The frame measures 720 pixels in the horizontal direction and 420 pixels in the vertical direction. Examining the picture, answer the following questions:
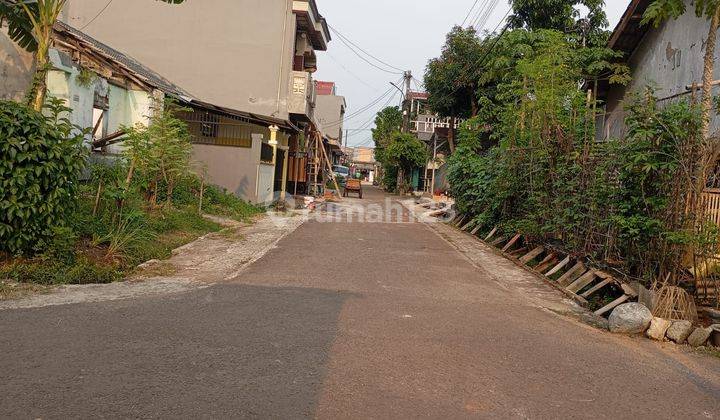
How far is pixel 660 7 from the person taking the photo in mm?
7406

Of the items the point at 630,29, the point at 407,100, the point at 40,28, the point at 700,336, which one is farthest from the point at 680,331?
the point at 407,100

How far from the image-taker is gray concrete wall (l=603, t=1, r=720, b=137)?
11711 mm

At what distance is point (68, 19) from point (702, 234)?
2334cm

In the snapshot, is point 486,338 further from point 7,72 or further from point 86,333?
point 7,72

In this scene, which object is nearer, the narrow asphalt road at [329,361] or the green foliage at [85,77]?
the narrow asphalt road at [329,361]

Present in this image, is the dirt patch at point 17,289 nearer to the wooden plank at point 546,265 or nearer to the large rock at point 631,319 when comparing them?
the large rock at point 631,319

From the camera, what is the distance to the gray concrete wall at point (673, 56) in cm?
1171

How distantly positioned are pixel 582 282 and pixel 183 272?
20.9ft

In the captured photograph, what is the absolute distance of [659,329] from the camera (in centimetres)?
672

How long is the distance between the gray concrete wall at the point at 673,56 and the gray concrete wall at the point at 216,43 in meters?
12.9

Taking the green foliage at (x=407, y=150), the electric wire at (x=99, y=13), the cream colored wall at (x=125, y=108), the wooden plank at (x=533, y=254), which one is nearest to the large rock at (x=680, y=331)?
the wooden plank at (x=533, y=254)

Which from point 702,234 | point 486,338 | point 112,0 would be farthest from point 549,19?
point 486,338

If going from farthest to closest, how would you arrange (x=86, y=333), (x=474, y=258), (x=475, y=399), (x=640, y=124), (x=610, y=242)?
1. (x=474, y=258)
2. (x=610, y=242)
3. (x=640, y=124)
4. (x=86, y=333)
5. (x=475, y=399)

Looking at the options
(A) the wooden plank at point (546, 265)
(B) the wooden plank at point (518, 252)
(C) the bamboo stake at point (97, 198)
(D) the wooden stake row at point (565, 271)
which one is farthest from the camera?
(B) the wooden plank at point (518, 252)
